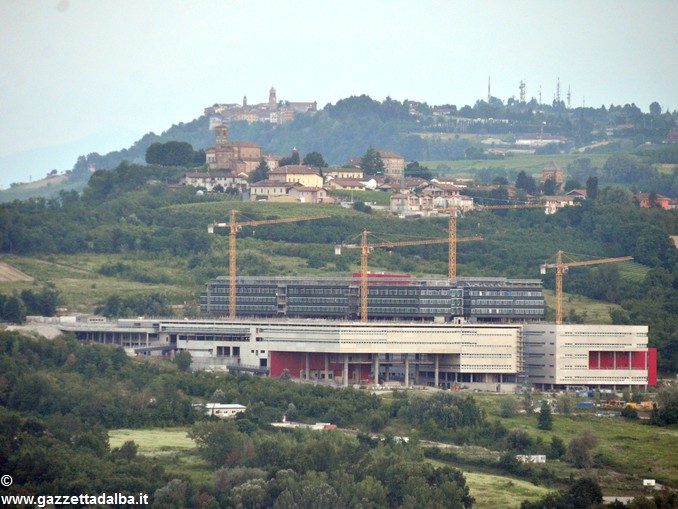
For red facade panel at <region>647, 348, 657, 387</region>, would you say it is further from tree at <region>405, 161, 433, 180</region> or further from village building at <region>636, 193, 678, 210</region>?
tree at <region>405, 161, 433, 180</region>

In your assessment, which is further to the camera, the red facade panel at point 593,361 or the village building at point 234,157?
the village building at point 234,157

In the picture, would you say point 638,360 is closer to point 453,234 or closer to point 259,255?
point 453,234

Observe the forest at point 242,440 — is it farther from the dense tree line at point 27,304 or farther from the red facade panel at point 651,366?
the red facade panel at point 651,366

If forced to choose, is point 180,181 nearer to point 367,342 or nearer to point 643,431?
point 367,342

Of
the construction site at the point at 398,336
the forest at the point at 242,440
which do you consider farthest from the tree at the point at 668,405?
the construction site at the point at 398,336

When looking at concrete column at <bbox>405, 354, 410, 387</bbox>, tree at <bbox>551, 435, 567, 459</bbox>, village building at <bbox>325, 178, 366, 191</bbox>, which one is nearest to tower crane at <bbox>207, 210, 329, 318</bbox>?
concrete column at <bbox>405, 354, 410, 387</bbox>

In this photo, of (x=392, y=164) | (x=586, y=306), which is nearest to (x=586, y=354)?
(x=586, y=306)
